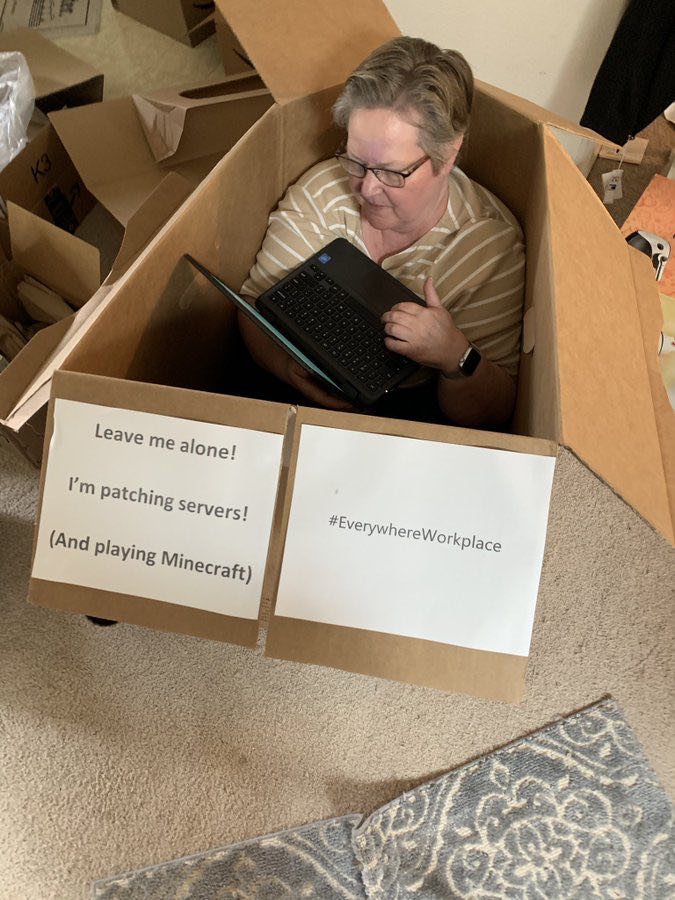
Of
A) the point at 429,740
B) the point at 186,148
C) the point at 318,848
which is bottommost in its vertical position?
the point at 318,848

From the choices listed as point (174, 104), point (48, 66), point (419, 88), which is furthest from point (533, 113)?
point (48, 66)

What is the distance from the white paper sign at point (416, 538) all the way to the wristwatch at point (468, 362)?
0.37m

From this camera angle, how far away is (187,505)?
711 mm

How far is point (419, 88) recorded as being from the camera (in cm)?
100

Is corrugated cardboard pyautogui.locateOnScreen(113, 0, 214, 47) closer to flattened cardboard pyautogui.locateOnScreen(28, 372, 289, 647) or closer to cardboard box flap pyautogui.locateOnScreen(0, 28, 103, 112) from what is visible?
cardboard box flap pyautogui.locateOnScreen(0, 28, 103, 112)

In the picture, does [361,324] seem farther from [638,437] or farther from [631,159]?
[631,159]

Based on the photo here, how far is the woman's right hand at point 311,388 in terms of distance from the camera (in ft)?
3.60

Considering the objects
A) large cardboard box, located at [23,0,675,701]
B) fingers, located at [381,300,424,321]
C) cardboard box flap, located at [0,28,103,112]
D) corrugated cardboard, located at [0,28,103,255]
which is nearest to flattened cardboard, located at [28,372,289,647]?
large cardboard box, located at [23,0,675,701]

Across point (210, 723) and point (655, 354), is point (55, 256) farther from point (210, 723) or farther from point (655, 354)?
point (655, 354)

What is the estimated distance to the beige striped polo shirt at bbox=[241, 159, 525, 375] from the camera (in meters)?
1.09

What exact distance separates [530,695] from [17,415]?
100cm

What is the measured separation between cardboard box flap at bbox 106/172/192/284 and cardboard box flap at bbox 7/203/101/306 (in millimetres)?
173

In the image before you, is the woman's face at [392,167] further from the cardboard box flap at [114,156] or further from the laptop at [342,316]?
the cardboard box flap at [114,156]

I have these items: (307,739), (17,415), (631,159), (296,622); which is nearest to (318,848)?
(307,739)
